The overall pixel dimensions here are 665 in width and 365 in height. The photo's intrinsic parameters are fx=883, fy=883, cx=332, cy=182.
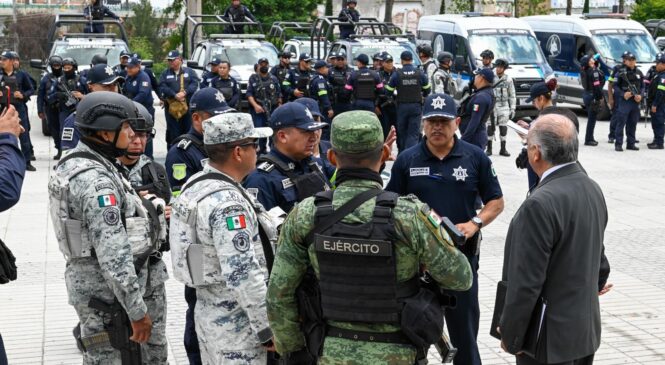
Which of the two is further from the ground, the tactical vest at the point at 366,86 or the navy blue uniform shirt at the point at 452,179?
the navy blue uniform shirt at the point at 452,179

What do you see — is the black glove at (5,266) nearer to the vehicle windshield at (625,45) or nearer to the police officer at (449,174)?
the police officer at (449,174)

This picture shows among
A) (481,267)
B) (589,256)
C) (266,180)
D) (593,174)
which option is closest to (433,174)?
(266,180)

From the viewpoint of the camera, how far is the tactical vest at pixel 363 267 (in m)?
3.41

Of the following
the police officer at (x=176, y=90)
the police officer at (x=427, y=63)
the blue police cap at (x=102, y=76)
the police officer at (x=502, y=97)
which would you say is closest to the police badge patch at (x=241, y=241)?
the blue police cap at (x=102, y=76)

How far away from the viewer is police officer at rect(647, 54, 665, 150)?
56.9 feet

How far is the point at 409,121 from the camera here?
15.4 meters

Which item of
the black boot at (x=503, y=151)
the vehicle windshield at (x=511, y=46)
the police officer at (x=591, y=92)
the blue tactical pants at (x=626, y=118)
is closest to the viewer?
the black boot at (x=503, y=151)

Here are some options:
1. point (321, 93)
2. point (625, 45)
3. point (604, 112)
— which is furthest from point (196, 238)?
point (625, 45)

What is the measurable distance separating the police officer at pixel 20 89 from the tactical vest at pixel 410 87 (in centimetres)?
643

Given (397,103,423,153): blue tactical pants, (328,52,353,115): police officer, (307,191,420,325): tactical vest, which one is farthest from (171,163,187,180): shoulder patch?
(328,52,353,115): police officer

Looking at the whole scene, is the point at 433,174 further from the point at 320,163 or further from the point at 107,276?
the point at 107,276

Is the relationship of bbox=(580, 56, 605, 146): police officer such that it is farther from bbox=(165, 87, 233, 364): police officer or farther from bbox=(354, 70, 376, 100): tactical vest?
bbox=(165, 87, 233, 364): police officer

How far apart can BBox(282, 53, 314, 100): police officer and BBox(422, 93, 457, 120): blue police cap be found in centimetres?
1201

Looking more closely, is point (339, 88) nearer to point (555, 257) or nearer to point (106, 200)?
point (106, 200)
